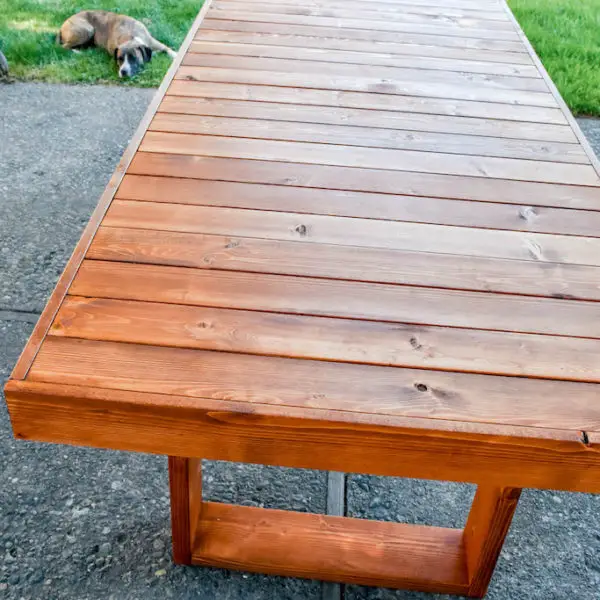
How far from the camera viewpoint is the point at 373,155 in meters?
1.68

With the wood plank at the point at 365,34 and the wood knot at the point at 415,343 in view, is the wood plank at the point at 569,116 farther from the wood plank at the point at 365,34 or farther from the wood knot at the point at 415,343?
the wood knot at the point at 415,343

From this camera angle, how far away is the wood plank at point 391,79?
204 cm

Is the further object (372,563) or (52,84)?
(52,84)

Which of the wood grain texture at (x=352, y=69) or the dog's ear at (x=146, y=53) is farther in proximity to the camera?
the dog's ear at (x=146, y=53)

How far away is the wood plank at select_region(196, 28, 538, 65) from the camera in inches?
91.0

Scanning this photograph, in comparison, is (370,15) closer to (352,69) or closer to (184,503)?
(352,69)

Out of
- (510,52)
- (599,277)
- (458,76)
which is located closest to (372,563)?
(599,277)

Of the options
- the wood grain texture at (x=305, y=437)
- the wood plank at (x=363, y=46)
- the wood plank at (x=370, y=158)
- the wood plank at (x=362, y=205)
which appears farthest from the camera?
the wood plank at (x=363, y=46)

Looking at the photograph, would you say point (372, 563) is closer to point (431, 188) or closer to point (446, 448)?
point (446, 448)

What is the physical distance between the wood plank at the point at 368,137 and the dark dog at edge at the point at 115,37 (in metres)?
2.35

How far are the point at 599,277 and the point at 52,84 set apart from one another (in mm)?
3321

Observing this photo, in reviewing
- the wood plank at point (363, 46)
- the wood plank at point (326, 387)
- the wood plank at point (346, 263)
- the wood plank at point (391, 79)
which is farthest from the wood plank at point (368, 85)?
the wood plank at point (326, 387)

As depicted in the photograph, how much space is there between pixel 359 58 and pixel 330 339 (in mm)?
1426

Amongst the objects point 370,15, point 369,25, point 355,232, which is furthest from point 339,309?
point 370,15
